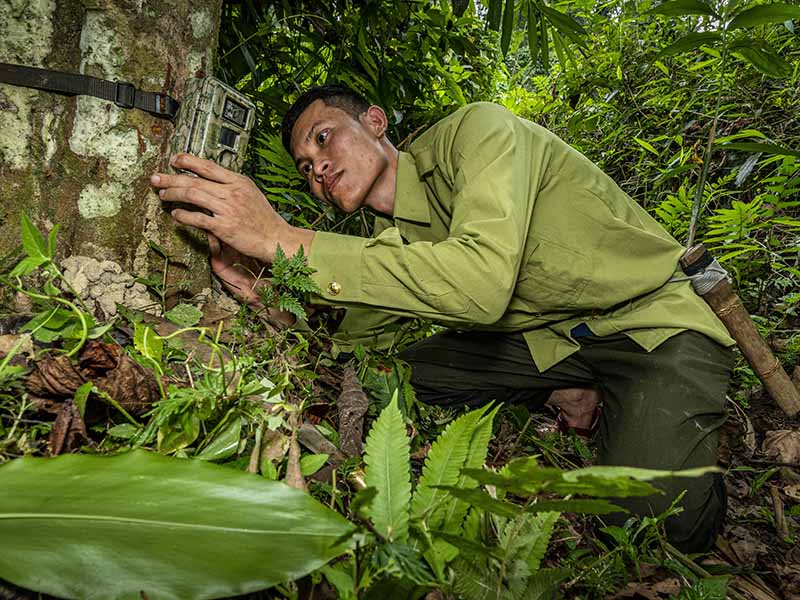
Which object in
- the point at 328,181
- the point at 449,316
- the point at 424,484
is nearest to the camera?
the point at 424,484

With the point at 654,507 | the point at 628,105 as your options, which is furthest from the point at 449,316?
the point at 628,105

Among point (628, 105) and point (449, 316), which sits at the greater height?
point (628, 105)

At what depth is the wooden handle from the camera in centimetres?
243

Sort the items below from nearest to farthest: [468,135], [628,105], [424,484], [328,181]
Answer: [424,484], [468,135], [328,181], [628,105]

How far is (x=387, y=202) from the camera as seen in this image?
270cm

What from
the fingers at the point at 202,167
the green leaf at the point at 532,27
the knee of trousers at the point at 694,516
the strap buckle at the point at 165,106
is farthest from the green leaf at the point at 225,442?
the green leaf at the point at 532,27

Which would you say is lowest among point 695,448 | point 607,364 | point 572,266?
point 695,448

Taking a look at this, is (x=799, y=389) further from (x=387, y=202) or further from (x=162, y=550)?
(x=162, y=550)

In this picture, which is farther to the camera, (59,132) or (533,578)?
(59,132)

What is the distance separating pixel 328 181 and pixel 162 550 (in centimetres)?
204

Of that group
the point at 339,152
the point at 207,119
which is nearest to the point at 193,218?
the point at 207,119

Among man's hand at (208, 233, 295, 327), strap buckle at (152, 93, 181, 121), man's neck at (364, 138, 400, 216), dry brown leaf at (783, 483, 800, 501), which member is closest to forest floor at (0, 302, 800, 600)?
dry brown leaf at (783, 483, 800, 501)

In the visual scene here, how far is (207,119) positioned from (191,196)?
9.3 inches

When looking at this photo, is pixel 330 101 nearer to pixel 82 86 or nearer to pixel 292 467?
pixel 82 86
